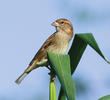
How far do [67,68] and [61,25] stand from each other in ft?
7.81

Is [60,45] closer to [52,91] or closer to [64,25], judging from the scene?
[64,25]

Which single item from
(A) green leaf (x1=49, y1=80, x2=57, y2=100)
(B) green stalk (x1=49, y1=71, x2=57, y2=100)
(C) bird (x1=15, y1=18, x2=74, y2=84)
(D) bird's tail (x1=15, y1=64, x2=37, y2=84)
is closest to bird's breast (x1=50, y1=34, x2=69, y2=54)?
(C) bird (x1=15, y1=18, x2=74, y2=84)

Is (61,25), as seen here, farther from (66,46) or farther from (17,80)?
(17,80)

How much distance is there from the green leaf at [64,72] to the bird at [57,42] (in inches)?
68.1

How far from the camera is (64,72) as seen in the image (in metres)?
1.62

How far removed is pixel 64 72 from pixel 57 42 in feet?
7.40

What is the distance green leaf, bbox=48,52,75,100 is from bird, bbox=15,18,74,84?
1.73m

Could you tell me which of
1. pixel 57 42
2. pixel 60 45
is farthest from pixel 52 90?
pixel 57 42

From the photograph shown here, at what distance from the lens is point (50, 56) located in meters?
1.77

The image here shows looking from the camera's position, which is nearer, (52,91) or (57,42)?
(52,91)

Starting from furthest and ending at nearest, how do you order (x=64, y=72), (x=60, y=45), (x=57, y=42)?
(x=57, y=42)
(x=60, y=45)
(x=64, y=72)

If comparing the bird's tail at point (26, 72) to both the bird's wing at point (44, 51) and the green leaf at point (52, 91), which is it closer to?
the bird's wing at point (44, 51)

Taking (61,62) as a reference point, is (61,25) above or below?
below

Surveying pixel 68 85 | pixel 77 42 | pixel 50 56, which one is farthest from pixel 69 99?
pixel 77 42
